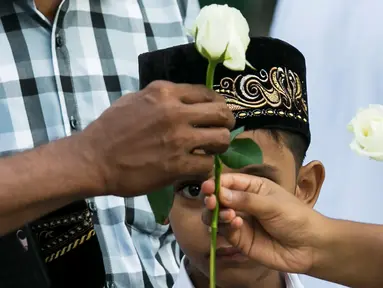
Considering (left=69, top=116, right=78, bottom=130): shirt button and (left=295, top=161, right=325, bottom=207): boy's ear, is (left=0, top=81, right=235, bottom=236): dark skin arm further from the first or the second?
(left=69, top=116, right=78, bottom=130): shirt button

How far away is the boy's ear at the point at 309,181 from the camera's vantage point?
1334mm

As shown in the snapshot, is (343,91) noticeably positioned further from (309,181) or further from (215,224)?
(215,224)

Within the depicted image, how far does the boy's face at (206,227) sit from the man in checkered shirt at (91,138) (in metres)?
0.16

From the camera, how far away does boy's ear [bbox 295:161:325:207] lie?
1.33 metres

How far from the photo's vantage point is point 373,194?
189 centimetres

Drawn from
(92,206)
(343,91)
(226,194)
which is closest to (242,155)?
(226,194)

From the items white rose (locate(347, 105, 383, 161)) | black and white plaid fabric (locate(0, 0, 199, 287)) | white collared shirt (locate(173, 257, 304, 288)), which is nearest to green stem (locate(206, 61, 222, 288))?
white rose (locate(347, 105, 383, 161))

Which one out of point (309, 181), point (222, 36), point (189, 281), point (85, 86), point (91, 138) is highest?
point (222, 36)

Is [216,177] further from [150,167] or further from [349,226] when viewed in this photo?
[349,226]

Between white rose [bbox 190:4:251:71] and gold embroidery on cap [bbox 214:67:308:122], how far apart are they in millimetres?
342

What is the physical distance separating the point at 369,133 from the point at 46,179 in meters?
0.38

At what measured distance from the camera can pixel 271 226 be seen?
3.36 ft

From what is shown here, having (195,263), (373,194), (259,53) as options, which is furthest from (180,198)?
(373,194)

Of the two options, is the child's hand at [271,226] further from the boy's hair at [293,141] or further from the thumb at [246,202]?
the boy's hair at [293,141]
